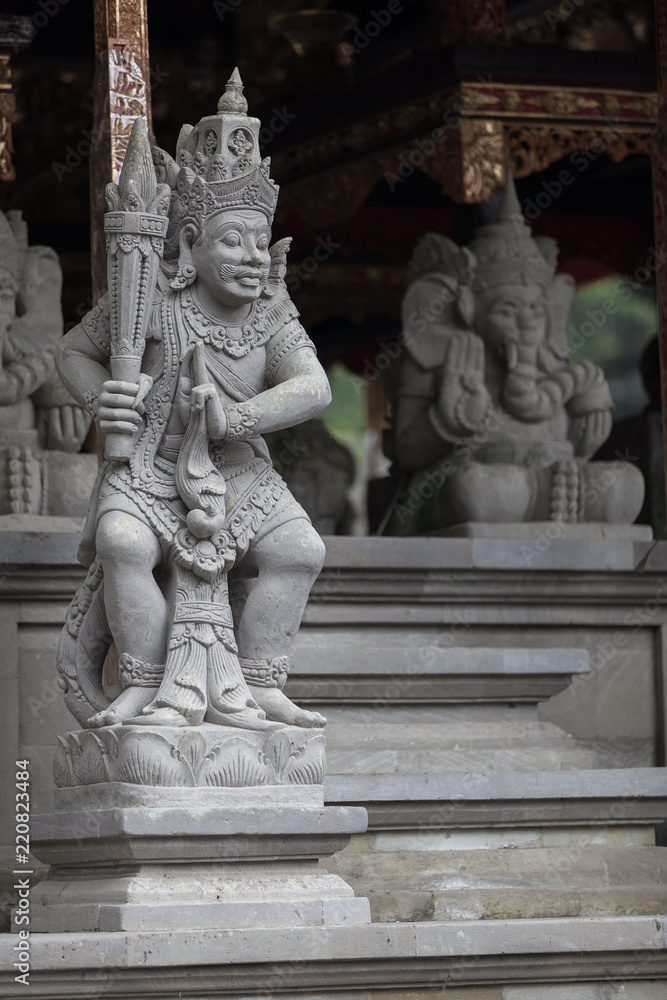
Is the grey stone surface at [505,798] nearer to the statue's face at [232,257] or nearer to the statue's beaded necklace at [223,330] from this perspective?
the statue's beaded necklace at [223,330]

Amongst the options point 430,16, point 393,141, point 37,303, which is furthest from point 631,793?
point 430,16

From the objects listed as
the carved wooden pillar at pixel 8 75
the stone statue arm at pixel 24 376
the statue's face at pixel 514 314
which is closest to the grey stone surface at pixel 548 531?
the statue's face at pixel 514 314

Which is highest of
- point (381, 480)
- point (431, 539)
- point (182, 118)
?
point (182, 118)

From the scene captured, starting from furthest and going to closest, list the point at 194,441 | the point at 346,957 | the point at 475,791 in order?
the point at 475,791 → the point at 194,441 → the point at 346,957

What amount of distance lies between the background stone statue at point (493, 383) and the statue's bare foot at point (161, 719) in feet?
11.8

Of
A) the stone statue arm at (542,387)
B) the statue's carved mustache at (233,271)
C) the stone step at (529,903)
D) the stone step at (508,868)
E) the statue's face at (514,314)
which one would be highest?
the statue's face at (514,314)

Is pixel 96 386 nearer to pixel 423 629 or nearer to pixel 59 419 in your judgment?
pixel 59 419

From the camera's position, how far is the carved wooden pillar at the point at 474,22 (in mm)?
10672

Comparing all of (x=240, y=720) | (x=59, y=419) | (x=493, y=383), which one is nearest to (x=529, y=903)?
(x=240, y=720)

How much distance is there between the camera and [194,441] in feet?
Answer: 19.4

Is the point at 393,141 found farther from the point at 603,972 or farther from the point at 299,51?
the point at 603,972

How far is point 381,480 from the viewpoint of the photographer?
1068 centimetres

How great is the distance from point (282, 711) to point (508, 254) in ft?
13.5

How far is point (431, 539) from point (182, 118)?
18.0ft
